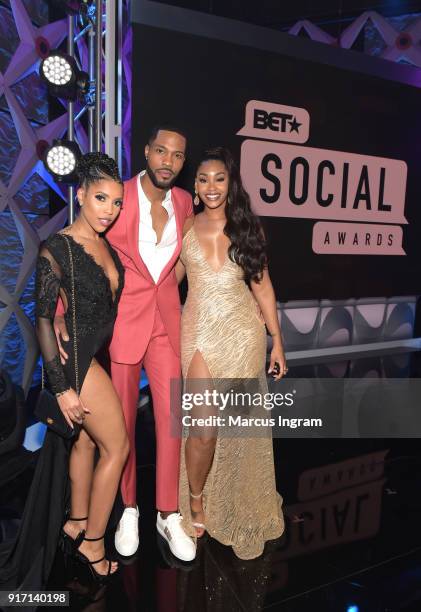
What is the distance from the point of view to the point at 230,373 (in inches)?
96.6

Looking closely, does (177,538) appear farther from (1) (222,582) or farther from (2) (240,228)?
(2) (240,228)

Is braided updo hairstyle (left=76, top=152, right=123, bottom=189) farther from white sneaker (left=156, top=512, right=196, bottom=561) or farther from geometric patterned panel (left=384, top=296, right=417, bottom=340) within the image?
geometric patterned panel (left=384, top=296, right=417, bottom=340)

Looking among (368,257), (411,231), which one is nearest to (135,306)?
(368,257)

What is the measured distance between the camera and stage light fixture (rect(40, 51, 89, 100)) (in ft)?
10.5

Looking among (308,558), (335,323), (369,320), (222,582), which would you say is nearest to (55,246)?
(222,582)

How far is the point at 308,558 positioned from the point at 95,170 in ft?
6.78

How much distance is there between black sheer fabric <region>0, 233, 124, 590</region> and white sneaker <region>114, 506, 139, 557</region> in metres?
0.34

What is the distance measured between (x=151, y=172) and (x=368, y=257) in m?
4.08

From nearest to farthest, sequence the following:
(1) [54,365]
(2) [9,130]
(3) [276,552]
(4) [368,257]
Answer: (1) [54,365], (3) [276,552], (2) [9,130], (4) [368,257]

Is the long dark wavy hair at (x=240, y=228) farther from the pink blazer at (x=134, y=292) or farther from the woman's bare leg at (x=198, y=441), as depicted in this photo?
the woman's bare leg at (x=198, y=441)

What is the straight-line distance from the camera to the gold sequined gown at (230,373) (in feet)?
7.97

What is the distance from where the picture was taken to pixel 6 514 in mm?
2883

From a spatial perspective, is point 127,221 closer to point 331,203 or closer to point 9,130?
point 9,130

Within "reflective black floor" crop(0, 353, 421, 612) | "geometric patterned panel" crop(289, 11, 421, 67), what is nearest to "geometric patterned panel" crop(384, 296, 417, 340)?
"geometric patterned panel" crop(289, 11, 421, 67)
